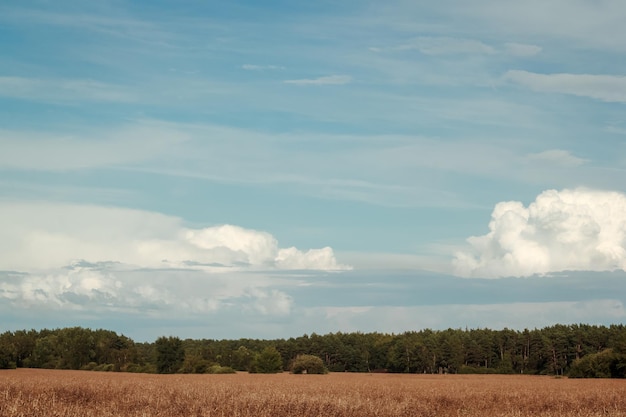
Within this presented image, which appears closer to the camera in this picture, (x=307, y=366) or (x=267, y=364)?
(x=307, y=366)

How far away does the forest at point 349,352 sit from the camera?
4678 inches

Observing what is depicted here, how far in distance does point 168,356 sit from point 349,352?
182 feet

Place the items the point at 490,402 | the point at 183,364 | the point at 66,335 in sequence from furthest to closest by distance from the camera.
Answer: the point at 66,335 < the point at 183,364 < the point at 490,402

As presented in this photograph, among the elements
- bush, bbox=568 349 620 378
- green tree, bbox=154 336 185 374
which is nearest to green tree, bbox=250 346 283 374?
green tree, bbox=154 336 185 374

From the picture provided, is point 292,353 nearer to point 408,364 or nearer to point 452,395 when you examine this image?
point 408,364

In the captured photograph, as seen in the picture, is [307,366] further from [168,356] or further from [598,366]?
[598,366]

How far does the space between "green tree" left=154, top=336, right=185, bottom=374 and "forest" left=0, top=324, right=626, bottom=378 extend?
17 centimetres

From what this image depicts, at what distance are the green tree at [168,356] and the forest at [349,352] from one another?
0.17 meters

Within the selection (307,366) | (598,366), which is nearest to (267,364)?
(307,366)

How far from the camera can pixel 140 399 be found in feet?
131

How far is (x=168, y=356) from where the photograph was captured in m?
114

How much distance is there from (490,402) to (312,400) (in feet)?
48.0

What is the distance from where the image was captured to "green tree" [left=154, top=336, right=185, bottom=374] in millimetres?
113750

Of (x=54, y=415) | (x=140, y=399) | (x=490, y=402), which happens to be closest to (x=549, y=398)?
(x=490, y=402)
